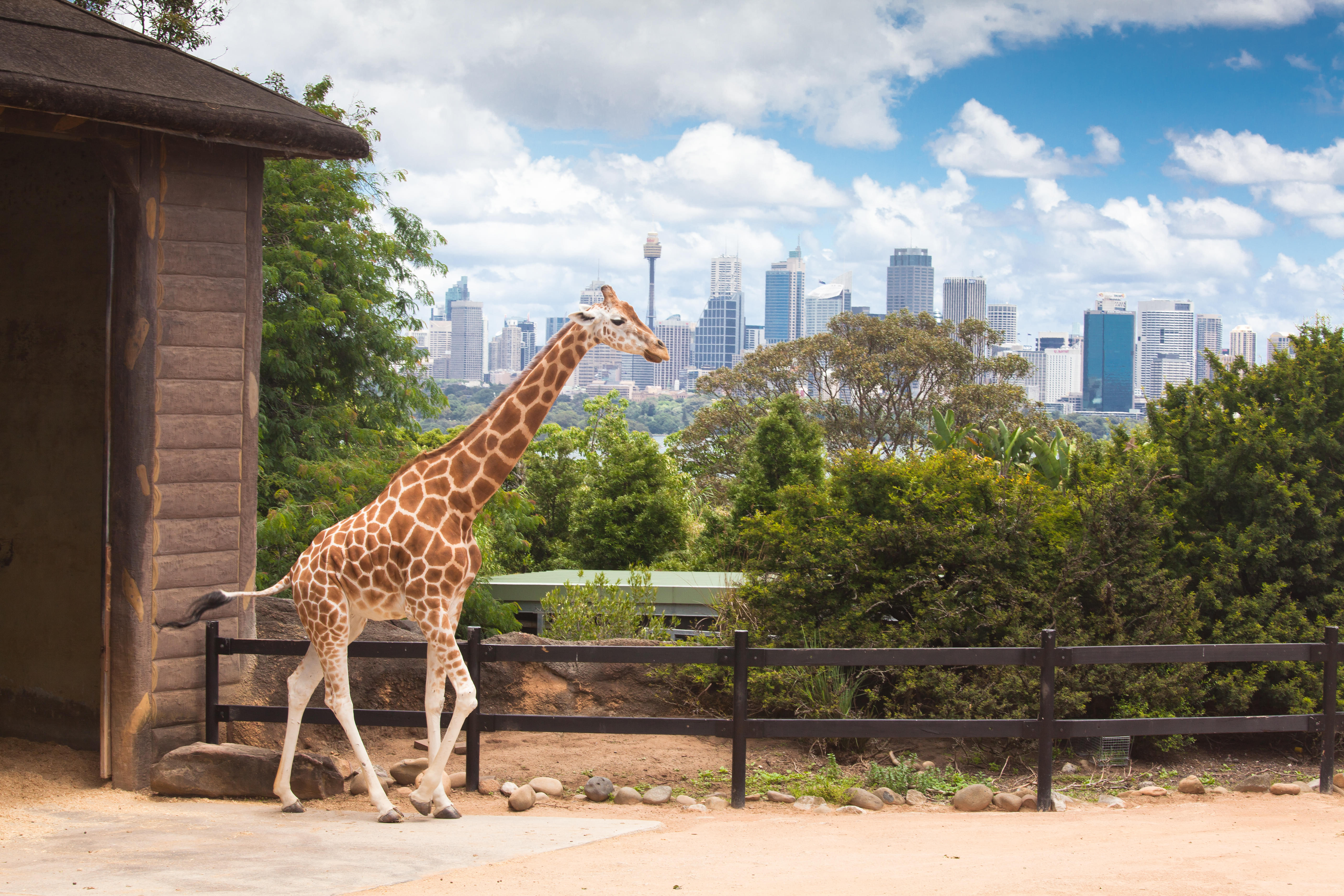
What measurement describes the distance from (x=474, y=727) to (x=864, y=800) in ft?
8.42

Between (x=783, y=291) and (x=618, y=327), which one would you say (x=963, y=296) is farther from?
(x=618, y=327)

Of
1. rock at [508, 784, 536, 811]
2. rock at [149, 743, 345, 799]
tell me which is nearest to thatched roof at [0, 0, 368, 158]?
rock at [149, 743, 345, 799]

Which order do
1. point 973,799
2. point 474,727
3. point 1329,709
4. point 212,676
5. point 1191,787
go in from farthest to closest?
1. point 1191,787
2. point 1329,709
3. point 973,799
4. point 212,676
5. point 474,727

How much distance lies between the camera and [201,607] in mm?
6531

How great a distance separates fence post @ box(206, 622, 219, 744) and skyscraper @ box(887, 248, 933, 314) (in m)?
156

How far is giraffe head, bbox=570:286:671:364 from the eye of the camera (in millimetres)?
6238

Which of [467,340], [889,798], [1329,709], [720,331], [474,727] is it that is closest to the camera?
[474,727]

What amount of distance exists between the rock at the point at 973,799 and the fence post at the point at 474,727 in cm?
311

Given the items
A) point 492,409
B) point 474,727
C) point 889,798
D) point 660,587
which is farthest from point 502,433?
point 660,587

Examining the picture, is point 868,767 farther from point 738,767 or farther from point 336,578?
point 336,578

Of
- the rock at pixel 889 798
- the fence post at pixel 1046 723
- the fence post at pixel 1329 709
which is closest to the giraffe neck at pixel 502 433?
the rock at pixel 889 798

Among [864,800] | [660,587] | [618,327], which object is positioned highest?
[618,327]

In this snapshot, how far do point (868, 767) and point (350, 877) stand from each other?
4.34 meters

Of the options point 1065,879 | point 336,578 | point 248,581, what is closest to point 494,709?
point 248,581
